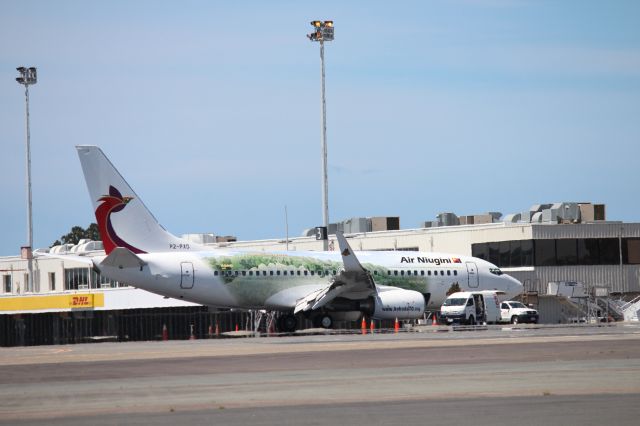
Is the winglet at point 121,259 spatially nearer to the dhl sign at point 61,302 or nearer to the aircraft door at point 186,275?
the aircraft door at point 186,275

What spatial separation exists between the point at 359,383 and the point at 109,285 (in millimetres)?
76585

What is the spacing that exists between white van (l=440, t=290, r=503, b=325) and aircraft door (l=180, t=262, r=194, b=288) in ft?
43.3

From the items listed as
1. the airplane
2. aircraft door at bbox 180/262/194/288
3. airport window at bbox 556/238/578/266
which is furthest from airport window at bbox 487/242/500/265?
aircraft door at bbox 180/262/194/288

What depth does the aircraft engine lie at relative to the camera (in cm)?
5433

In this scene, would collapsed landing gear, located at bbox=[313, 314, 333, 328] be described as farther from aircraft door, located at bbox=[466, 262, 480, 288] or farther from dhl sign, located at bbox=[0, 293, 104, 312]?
dhl sign, located at bbox=[0, 293, 104, 312]

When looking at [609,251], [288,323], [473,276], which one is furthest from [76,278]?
[473,276]

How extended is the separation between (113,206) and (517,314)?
24.0m

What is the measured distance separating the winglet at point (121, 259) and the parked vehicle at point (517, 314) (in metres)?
22.4

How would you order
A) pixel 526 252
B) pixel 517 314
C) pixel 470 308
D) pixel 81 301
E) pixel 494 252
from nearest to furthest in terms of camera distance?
1. pixel 470 308
2. pixel 517 314
3. pixel 526 252
4. pixel 81 301
5. pixel 494 252

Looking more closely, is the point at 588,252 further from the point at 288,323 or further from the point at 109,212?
the point at 109,212

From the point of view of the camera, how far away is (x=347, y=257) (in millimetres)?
52531

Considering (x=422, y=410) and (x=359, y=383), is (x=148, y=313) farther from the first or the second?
(x=422, y=410)

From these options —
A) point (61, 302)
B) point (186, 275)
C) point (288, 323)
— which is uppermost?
point (186, 275)

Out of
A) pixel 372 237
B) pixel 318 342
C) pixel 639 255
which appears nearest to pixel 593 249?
pixel 639 255
